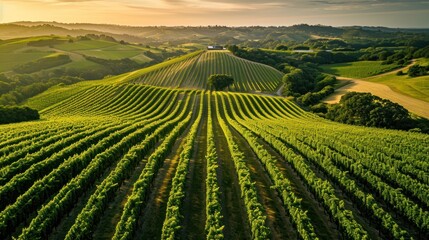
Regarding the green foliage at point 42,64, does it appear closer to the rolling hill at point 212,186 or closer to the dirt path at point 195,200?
the rolling hill at point 212,186

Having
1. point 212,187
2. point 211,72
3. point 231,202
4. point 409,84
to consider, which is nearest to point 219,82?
point 211,72

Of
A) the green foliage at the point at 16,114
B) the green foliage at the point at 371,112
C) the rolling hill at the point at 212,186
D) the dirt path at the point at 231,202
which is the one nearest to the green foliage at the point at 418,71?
the green foliage at the point at 371,112

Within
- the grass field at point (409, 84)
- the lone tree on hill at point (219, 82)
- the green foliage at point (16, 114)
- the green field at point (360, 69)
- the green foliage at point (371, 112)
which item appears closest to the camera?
the green foliage at point (16, 114)

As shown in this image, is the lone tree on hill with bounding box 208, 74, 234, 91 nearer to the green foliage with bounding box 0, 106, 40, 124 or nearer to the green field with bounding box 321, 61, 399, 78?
the green field with bounding box 321, 61, 399, 78

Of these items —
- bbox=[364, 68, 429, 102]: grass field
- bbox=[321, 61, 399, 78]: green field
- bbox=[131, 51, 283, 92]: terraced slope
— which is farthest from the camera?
bbox=[321, 61, 399, 78]: green field

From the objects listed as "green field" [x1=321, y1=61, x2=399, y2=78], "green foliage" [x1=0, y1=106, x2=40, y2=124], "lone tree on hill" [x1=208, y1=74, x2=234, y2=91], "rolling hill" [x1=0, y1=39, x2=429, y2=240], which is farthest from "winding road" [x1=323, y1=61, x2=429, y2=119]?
"green foliage" [x1=0, y1=106, x2=40, y2=124]

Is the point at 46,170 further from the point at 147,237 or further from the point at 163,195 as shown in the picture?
the point at 147,237
